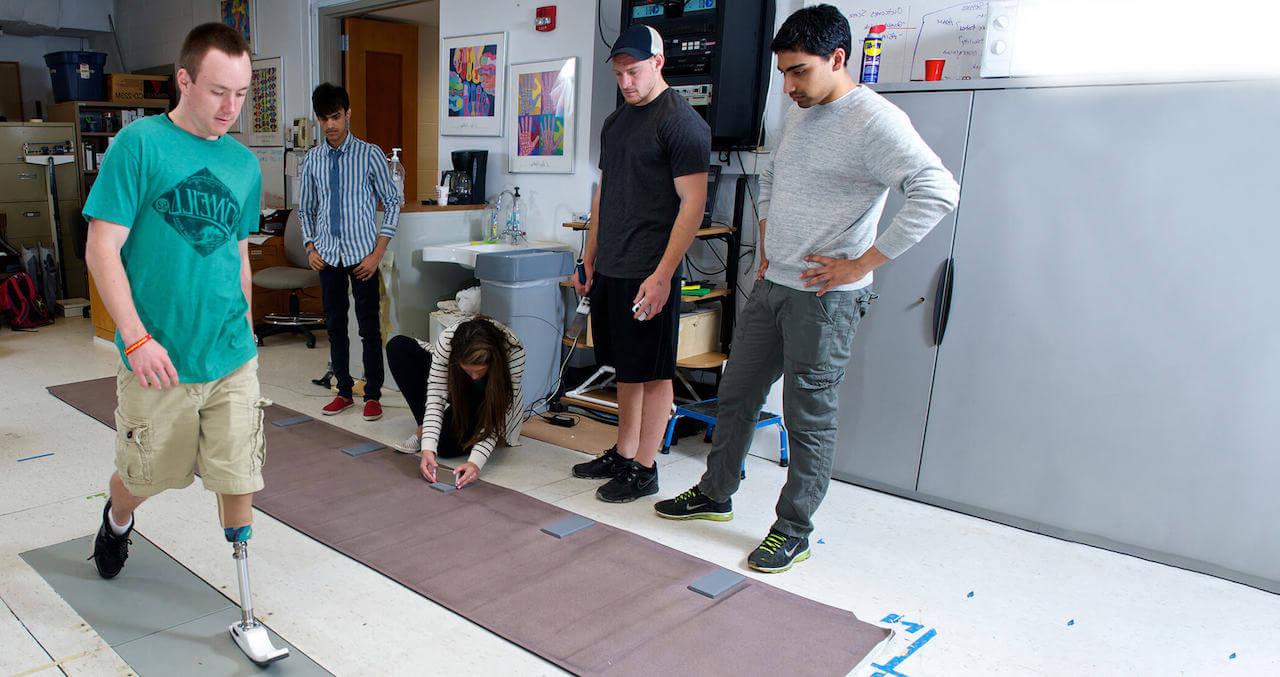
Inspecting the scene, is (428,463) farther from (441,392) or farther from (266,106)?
(266,106)

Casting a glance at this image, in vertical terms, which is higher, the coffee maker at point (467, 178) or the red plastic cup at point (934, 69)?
→ the red plastic cup at point (934, 69)

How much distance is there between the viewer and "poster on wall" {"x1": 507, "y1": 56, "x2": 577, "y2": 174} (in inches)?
157

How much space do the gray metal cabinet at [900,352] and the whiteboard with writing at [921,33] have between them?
0.25 m

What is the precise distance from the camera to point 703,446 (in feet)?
11.5

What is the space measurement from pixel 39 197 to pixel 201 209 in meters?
5.65

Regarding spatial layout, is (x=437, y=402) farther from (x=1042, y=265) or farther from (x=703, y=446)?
(x=1042, y=265)

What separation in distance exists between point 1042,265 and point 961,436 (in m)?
0.62

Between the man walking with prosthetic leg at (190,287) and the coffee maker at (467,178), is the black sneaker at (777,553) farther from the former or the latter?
the coffee maker at (467,178)

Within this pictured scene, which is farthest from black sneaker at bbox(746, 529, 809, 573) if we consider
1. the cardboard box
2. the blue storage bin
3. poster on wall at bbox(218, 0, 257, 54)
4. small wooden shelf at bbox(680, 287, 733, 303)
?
the blue storage bin

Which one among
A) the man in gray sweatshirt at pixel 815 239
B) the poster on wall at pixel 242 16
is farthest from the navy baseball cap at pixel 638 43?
the poster on wall at pixel 242 16

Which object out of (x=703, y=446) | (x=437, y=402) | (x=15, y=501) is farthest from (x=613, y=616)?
(x=15, y=501)

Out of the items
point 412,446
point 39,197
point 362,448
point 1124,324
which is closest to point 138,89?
point 39,197

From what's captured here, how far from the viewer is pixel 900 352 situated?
292 cm

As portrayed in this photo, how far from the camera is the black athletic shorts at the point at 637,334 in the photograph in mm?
2656
